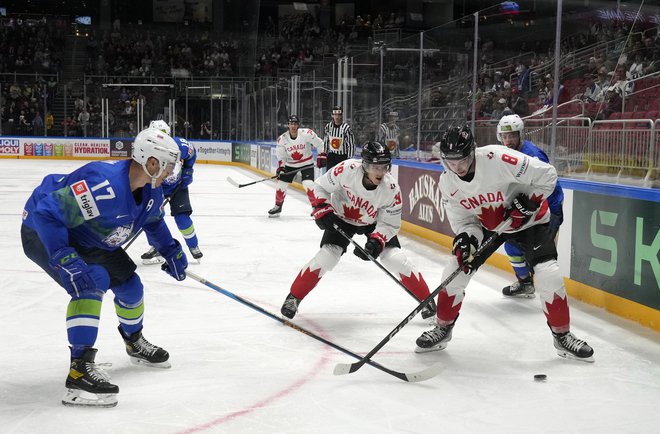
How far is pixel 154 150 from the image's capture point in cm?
287

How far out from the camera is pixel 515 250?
504 cm

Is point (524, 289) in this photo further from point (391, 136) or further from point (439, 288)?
point (391, 136)

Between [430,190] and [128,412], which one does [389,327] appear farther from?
[430,190]

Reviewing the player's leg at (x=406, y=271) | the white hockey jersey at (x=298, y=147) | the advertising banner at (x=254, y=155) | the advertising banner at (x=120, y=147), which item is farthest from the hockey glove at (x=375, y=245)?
the advertising banner at (x=120, y=147)

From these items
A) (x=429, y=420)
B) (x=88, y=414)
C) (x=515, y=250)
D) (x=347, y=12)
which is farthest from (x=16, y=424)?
(x=347, y=12)

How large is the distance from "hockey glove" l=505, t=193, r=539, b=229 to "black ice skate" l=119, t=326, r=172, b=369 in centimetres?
173

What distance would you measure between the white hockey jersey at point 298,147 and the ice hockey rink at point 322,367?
14.1ft

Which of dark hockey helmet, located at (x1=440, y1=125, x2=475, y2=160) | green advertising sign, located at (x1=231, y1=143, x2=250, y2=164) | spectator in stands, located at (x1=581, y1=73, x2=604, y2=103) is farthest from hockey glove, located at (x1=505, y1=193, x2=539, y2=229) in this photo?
green advertising sign, located at (x1=231, y1=143, x2=250, y2=164)

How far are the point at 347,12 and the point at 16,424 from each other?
82.2 ft

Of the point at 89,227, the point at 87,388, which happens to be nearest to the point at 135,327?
the point at 87,388

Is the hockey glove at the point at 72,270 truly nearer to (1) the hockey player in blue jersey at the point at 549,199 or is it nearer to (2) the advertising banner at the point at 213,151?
(1) the hockey player in blue jersey at the point at 549,199

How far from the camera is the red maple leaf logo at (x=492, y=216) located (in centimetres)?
368

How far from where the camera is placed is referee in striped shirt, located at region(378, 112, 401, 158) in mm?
9219

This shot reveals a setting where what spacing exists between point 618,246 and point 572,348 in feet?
3.64
